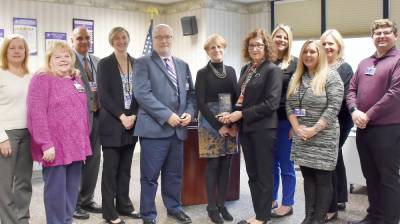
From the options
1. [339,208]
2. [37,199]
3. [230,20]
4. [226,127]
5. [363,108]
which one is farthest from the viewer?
[230,20]

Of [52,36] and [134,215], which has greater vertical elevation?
[52,36]

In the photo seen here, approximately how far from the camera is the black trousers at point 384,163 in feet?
8.98

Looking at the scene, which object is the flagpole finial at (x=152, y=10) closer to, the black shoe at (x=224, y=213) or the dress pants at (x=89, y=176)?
the dress pants at (x=89, y=176)

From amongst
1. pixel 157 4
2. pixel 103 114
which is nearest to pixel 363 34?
pixel 157 4

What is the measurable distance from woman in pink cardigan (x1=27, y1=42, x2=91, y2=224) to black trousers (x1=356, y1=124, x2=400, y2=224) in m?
1.93

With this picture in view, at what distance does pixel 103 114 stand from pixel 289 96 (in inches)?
54.6

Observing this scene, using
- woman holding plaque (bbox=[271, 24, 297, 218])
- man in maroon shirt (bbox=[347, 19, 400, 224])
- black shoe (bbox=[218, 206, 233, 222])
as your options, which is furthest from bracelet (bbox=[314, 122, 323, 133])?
black shoe (bbox=[218, 206, 233, 222])

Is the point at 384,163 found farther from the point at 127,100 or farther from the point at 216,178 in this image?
the point at 127,100

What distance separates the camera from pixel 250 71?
3.02 metres

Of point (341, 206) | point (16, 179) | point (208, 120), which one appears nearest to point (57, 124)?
point (16, 179)

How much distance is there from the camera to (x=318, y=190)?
2893mm

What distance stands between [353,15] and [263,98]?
395 centimetres

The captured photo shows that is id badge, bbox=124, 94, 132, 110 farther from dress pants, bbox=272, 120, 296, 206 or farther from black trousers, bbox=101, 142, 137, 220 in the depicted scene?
dress pants, bbox=272, 120, 296, 206

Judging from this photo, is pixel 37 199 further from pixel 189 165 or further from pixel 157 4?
pixel 157 4
